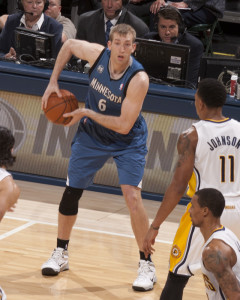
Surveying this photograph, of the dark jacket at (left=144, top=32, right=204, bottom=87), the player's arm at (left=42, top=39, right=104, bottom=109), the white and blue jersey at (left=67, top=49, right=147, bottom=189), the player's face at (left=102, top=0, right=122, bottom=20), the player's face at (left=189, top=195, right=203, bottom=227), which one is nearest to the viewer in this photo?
the player's face at (left=189, top=195, right=203, bottom=227)

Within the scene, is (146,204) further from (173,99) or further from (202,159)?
(202,159)

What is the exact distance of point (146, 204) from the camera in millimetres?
7496

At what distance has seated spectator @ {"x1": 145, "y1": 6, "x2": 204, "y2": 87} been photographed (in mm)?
A: 7910

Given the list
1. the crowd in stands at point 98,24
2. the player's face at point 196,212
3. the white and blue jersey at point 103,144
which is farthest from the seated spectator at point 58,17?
the player's face at point 196,212

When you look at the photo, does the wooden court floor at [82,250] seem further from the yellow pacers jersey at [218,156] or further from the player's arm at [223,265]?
the player's arm at [223,265]

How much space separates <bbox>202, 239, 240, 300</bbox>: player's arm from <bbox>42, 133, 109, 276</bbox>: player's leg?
2150 millimetres

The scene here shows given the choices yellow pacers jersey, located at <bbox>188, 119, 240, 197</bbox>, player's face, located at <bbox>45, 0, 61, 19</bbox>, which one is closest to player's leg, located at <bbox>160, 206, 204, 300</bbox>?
yellow pacers jersey, located at <bbox>188, 119, 240, 197</bbox>

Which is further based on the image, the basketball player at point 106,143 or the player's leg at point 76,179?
the player's leg at point 76,179

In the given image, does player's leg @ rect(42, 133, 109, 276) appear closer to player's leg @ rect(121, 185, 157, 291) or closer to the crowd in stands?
player's leg @ rect(121, 185, 157, 291)

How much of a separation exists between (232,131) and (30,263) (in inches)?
89.1

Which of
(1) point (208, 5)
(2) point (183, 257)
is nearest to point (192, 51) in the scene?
(1) point (208, 5)

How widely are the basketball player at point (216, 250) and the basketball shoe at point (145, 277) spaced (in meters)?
1.69

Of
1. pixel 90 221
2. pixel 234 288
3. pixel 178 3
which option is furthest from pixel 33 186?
pixel 234 288

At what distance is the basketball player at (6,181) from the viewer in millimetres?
3990
